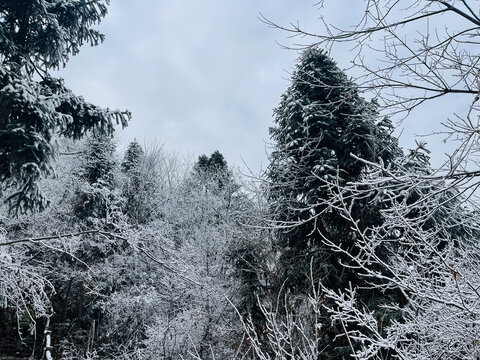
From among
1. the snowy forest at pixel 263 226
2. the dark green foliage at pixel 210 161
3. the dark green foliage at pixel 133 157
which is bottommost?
the snowy forest at pixel 263 226

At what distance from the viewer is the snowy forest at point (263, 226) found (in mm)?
2221

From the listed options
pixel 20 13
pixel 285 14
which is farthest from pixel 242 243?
pixel 285 14

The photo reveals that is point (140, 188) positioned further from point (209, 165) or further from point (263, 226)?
point (263, 226)

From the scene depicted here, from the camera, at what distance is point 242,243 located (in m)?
9.47

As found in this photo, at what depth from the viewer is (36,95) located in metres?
4.47

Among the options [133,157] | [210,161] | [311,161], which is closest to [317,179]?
[311,161]

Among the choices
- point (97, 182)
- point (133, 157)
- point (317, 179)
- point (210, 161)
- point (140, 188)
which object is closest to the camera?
point (317, 179)

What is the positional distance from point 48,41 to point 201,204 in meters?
12.3

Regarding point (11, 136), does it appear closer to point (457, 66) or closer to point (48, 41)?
point (48, 41)

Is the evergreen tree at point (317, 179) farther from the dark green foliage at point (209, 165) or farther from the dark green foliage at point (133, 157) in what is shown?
the dark green foliage at point (209, 165)

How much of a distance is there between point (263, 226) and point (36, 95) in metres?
3.49

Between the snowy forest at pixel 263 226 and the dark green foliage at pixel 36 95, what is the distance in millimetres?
24

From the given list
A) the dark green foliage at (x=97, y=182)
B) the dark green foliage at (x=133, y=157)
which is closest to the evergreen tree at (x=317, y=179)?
the dark green foliage at (x=97, y=182)

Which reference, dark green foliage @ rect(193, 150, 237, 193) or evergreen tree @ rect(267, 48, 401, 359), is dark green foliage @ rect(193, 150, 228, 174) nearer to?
dark green foliage @ rect(193, 150, 237, 193)
